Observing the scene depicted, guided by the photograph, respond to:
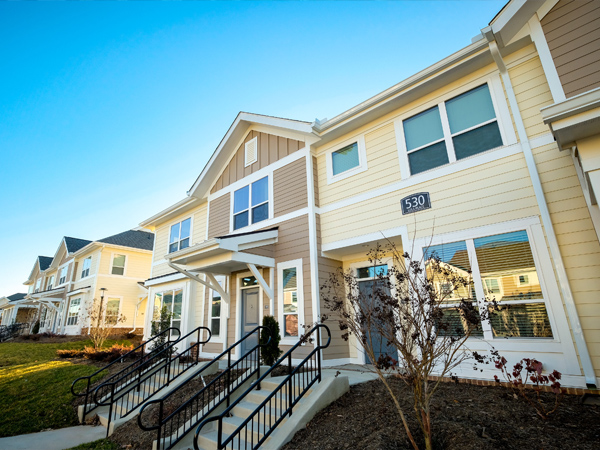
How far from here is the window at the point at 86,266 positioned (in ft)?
75.9

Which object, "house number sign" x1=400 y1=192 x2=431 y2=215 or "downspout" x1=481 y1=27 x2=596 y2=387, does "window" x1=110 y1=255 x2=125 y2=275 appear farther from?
"downspout" x1=481 y1=27 x2=596 y2=387

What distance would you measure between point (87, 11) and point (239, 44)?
588 cm

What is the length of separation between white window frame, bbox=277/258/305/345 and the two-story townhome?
0.04m

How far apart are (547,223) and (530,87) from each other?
2709mm

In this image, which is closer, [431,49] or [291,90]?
[431,49]

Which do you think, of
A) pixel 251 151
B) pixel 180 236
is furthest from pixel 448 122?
pixel 180 236

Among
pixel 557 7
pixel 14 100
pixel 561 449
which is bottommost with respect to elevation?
pixel 561 449

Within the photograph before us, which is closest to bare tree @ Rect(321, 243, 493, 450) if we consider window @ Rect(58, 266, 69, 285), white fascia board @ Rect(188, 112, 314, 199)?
A: white fascia board @ Rect(188, 112, 314, 199)

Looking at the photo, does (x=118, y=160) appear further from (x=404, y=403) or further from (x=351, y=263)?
(x=404, y=403)

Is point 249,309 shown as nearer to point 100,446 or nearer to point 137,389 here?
point 137,389

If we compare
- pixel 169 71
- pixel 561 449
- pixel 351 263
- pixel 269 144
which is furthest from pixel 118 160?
pixel 561 449

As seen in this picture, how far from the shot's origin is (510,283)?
17.5ft

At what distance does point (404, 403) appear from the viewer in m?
4.34

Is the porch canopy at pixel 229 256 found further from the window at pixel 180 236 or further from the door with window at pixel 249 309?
the window at pixel 180 236
